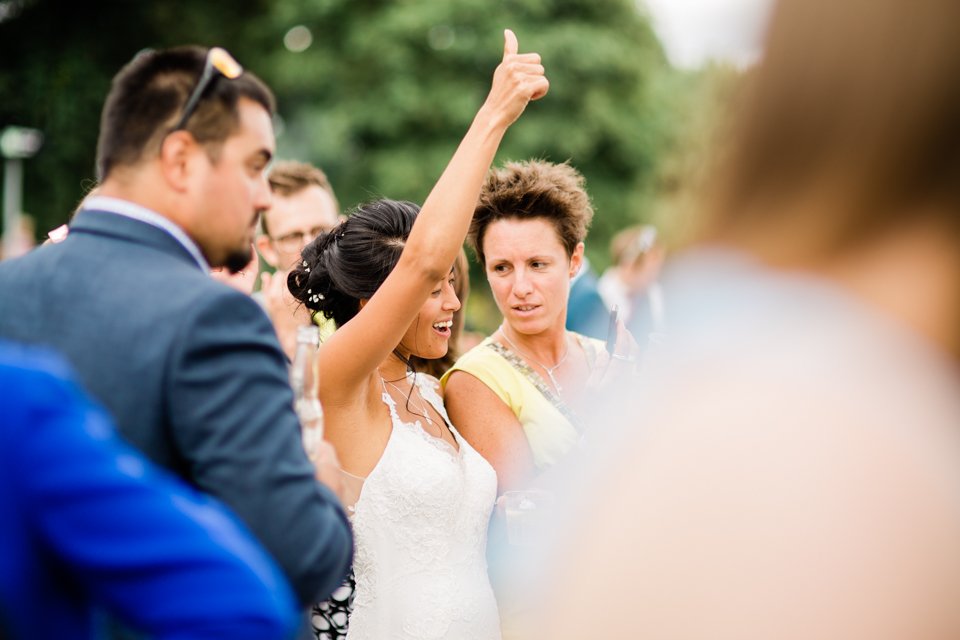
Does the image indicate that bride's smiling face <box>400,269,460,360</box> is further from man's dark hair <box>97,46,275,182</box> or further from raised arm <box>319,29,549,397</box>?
man's dark hair <box>97,46,275,182</box>

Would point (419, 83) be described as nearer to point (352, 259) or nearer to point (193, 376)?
point (352, 259)

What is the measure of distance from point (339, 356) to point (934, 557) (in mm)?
2110

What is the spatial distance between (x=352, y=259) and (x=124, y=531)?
2.35 meters

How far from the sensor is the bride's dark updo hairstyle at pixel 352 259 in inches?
138

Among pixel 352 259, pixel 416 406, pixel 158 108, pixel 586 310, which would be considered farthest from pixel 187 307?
pixel 586 310

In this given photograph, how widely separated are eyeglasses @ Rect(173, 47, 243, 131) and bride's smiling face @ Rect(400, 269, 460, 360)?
1.66 meters

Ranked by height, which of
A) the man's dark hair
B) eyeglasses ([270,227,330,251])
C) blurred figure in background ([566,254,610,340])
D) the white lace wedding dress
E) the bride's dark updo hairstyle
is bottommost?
the white lace wedding dress

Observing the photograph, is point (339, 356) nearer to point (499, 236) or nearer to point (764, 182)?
point (499, 236)

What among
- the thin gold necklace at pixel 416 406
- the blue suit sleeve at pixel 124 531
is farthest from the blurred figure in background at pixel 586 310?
the blue suit sleeve at pixel 124 531

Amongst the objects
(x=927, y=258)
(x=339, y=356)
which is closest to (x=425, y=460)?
(x=339, y=356)

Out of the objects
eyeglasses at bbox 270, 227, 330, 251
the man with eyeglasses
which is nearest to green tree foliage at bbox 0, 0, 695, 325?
the man with eyeglasses

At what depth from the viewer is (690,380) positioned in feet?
3.63

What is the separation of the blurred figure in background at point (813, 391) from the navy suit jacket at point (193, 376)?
0.80m

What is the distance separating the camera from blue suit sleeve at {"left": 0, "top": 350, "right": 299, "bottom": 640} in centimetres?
119
